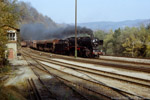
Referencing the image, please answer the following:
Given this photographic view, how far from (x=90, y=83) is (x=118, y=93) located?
257cm

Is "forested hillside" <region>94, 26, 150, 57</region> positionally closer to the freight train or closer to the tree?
the freight train

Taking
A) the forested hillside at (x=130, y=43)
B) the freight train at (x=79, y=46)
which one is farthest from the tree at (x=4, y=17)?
the forested hillside at (x=130, y=43)

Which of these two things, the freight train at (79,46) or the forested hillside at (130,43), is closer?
the freight train at (79,46)

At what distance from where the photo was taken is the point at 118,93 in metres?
7.93

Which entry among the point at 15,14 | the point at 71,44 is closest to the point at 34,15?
the point at 71,44

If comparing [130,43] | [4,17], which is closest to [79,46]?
[4,17]

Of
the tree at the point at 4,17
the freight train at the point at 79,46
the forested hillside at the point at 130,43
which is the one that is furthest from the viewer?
the forested hillside at the point at 130,43

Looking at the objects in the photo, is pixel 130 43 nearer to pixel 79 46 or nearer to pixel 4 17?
pixel 79 46

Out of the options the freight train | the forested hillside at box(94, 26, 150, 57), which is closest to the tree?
the freight train

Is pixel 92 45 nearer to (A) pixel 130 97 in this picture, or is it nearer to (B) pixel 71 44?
(B) pixel 71 44

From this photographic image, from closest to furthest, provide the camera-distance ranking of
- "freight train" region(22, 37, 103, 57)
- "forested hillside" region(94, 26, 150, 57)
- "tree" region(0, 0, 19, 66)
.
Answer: "tree" region(0, 0, 19, 66)
"freight train" region(22, 37, 103, 57)
"forested hillside" region(94, 26, 150, 57)

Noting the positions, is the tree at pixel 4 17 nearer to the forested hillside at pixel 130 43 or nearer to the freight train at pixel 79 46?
the freight train at pixel 79 46

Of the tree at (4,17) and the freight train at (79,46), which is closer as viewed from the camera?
the tree at (4,17)

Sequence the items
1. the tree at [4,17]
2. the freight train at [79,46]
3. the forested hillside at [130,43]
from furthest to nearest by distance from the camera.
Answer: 1. the forested hillside at [130,43]
2. the freight train at [79,46]
3. the tree at [4,17]
